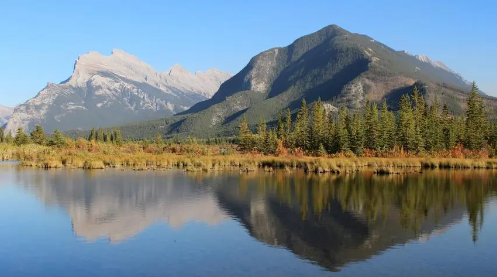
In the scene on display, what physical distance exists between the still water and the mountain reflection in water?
11 centimetres

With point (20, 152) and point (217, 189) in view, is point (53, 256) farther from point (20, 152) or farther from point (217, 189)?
point (20, 152)

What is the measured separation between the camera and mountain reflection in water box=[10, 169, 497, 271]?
28.8 metres

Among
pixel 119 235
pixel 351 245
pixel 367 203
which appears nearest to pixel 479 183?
pixel 367 203

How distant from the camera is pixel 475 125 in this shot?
11200 cm

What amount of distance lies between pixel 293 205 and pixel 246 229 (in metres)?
9.87

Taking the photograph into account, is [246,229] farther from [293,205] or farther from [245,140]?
[245,140]

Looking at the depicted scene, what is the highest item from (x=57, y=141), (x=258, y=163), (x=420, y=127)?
(x=420, y=127)

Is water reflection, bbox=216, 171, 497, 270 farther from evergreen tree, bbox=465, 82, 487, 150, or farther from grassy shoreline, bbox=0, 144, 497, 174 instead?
evergreen tree, bbox=465, 82, 487, 150

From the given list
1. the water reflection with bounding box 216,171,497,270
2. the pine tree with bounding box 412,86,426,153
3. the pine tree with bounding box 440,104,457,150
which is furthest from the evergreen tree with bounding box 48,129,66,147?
the pine tree with bounding box 440,104,457,150

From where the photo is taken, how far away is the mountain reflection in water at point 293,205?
28828mm

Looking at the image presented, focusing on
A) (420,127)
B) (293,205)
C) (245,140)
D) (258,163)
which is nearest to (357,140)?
(420,127)

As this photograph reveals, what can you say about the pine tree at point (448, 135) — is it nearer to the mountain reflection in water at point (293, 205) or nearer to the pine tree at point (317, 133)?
the pine tree at point (317, 133)

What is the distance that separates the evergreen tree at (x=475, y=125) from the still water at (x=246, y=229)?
56362mm

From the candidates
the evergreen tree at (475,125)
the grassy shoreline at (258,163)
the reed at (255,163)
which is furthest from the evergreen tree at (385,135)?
the reed at (255,163)
